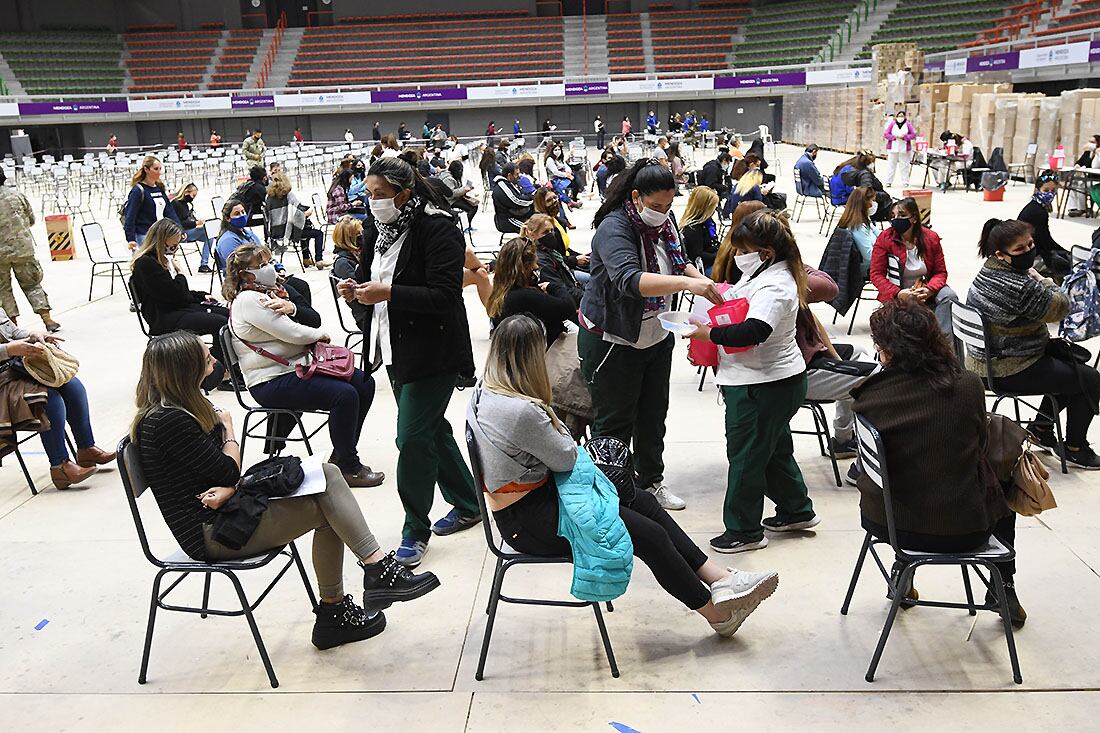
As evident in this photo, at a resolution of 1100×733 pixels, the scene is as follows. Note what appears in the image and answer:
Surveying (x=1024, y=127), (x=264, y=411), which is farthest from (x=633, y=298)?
(x=1024, y=127)

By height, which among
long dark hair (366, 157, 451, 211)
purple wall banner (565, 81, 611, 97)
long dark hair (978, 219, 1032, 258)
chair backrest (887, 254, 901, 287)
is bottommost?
chair backrest (887, 254, 901, 287)

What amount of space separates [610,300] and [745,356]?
601mm

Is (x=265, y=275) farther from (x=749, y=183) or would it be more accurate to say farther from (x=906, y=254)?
(x=749, y=183)

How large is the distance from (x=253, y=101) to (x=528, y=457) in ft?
110

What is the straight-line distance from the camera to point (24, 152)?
3031cm

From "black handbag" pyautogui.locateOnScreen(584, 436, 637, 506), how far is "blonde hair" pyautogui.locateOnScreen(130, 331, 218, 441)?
127 cm

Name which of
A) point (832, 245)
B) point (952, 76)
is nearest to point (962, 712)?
point (832, 245)

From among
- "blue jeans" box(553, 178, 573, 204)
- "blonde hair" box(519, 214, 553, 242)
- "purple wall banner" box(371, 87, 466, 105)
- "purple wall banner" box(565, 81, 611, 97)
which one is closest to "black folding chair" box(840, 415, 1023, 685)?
"blonde hair" box(519, 214, 553, 242)

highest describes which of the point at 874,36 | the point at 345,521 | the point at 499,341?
the point at 874,36

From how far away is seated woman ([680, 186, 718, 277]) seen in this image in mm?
6562

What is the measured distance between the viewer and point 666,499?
4.38 metres

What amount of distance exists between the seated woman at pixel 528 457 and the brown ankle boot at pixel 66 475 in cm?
286

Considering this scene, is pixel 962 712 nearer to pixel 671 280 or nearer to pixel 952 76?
pixel 671 280

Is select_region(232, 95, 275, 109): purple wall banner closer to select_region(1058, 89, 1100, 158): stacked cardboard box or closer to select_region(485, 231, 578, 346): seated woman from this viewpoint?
select_region(1058, 89, 1100, 158): stacked cardboard box
